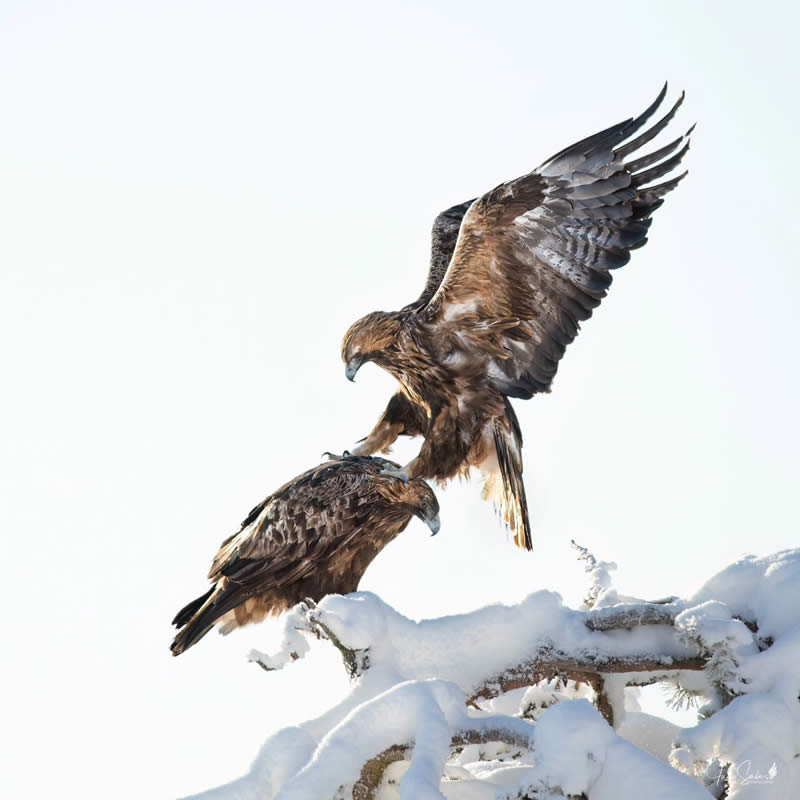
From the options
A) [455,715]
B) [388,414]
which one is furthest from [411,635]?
[388,414]

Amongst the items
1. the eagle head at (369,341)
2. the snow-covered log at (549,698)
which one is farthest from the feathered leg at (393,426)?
the snow-covered log at (549,698)

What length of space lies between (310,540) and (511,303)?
7.20 feet

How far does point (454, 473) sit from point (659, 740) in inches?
98.6

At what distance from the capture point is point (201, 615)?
19.3ft

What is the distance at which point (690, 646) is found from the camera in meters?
4.79

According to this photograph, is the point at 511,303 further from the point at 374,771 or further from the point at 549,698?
the point at 374,771

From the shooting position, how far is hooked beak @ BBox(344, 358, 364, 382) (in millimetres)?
7297

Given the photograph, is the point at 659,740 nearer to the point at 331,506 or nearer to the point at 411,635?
the point at 411,635

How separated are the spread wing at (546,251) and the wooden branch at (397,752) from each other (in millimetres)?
3591

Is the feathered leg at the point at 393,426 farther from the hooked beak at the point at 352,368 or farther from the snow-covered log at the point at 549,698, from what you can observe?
the snow-covered log at the point at 549,698

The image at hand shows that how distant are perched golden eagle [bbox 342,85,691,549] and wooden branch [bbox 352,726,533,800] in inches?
116
